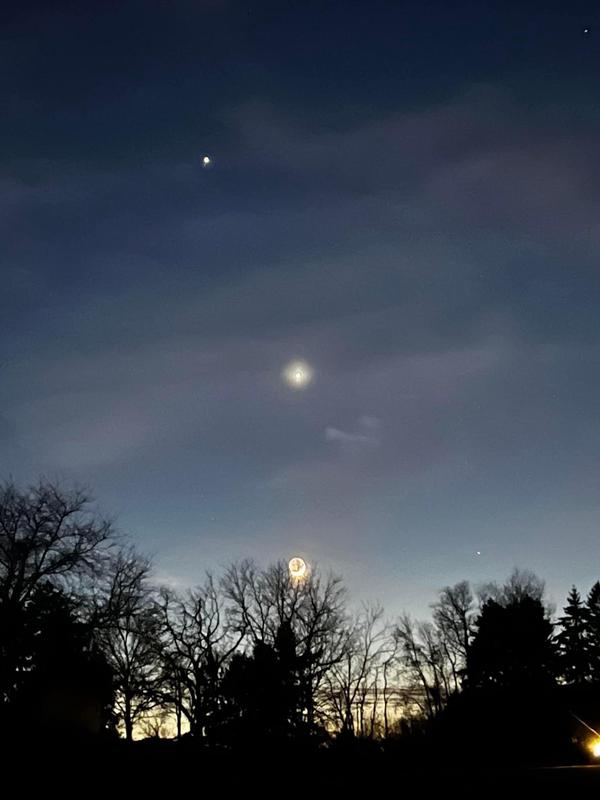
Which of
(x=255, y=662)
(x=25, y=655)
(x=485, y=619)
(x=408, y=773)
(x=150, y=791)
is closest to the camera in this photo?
(x=408, y=773)

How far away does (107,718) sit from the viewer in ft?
119

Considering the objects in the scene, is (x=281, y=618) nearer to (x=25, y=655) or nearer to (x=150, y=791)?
(x=25, y=655)

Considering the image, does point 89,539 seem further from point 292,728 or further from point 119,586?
point 292,728

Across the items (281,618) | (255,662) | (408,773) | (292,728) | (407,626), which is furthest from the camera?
(407,626)

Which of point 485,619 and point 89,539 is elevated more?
point 89,539

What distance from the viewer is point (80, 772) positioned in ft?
21.5

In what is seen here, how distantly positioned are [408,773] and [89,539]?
31.2m

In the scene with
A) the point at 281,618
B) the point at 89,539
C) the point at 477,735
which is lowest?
the point at 477,735

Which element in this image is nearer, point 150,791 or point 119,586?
point 150,791

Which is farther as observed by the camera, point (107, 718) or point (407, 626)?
point (407, 626)

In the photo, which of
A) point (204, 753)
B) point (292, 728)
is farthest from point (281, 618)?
point (204, 753)

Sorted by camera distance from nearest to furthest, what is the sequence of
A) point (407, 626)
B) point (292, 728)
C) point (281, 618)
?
point (292, 728), point (281, 618), point (407, 626)

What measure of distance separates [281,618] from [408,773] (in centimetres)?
4023

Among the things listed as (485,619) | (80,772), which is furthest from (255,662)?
(80,772)
